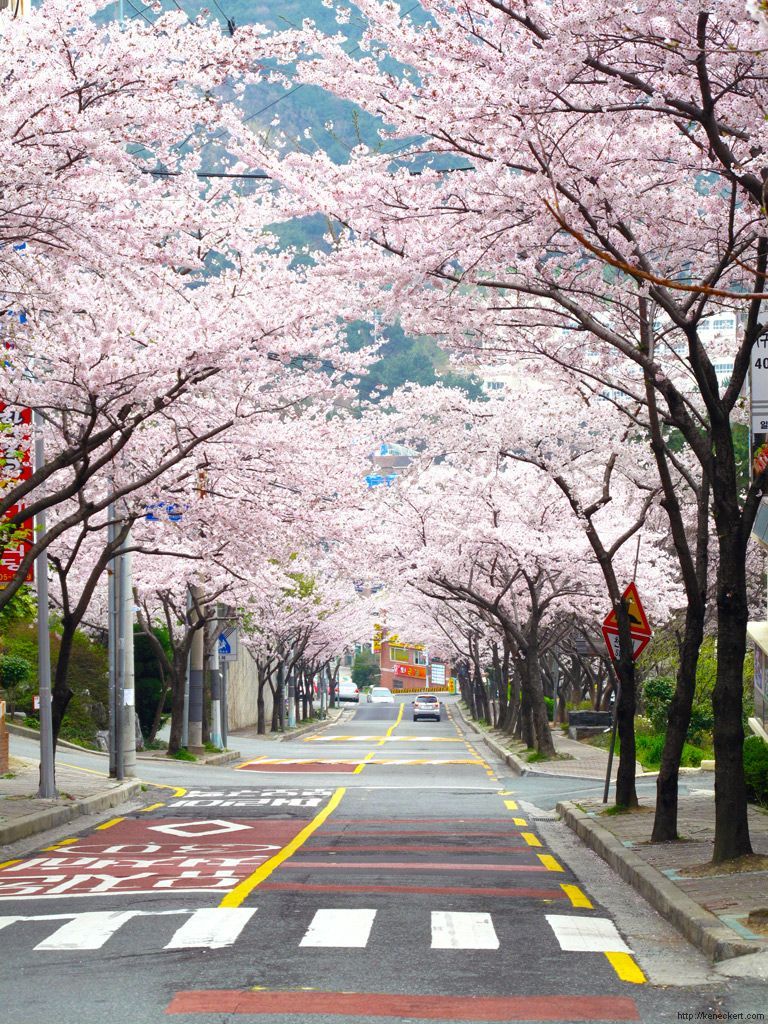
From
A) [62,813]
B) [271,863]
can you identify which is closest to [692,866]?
[271,863]

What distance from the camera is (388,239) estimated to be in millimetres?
14242

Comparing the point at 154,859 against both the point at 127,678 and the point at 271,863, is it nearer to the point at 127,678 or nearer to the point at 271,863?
the point at 271,863

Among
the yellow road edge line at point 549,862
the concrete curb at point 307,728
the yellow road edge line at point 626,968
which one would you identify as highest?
the yellow road edge line at point 626,968

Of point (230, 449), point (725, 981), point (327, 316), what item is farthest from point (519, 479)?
point (725, 981)

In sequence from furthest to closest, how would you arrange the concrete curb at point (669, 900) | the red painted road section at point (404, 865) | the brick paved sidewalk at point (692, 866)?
the red painted road section at point (404, 865) < the brick paved sidewalk at point (692, 866) < the concrete curb at point (669, 900)

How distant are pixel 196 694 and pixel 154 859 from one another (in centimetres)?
2538

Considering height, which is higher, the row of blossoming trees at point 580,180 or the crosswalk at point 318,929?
the row of blossoming trees at point 580,180

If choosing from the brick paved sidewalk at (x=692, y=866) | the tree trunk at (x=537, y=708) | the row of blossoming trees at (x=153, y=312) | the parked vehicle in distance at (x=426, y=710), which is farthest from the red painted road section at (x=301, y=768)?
the parked vehicle in distance at (x=426, y=710)

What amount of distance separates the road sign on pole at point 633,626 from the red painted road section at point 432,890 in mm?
7209

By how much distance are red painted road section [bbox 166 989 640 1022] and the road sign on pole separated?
457 inches

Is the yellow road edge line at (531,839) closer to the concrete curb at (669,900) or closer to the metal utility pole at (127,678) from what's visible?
the concrete curb at (669,900)

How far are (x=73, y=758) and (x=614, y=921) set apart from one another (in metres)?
24.3

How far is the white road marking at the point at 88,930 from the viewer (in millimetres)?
9148

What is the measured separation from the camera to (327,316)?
1905 centimetres
